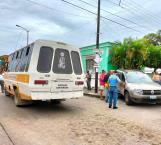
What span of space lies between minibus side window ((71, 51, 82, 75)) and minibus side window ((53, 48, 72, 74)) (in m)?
0.25

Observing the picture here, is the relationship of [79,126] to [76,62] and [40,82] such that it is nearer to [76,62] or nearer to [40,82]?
[40,82]

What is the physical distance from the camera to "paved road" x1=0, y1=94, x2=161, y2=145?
6.74 m

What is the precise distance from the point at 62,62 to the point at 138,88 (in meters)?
3.95

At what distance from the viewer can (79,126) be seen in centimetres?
824

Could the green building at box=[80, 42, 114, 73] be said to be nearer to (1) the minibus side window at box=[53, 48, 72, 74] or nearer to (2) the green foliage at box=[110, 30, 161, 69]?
(2) the green foliage at box=[110, 30, 161, 69]

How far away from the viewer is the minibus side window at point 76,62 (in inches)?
436

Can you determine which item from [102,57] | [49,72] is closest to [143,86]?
[49,72]

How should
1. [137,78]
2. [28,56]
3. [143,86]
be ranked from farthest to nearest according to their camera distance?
[137,78] < [143,86] < [28,56]

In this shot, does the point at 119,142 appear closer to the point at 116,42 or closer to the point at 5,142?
the point at 5,142

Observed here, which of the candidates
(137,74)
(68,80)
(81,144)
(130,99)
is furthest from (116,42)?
(81,144)

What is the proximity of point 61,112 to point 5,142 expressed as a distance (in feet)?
14.4

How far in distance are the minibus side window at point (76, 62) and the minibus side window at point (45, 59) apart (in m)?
1.07

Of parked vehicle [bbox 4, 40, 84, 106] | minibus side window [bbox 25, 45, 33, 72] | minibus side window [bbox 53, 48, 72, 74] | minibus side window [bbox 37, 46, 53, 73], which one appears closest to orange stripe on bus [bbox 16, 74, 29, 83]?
parked vehicle [bbox 4, 40, 84, 106]

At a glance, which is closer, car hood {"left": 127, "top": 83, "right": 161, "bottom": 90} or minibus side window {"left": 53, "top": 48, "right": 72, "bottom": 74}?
minibus side window {"left": 53, "top": 48, "right": 72, "bottom": 74}
